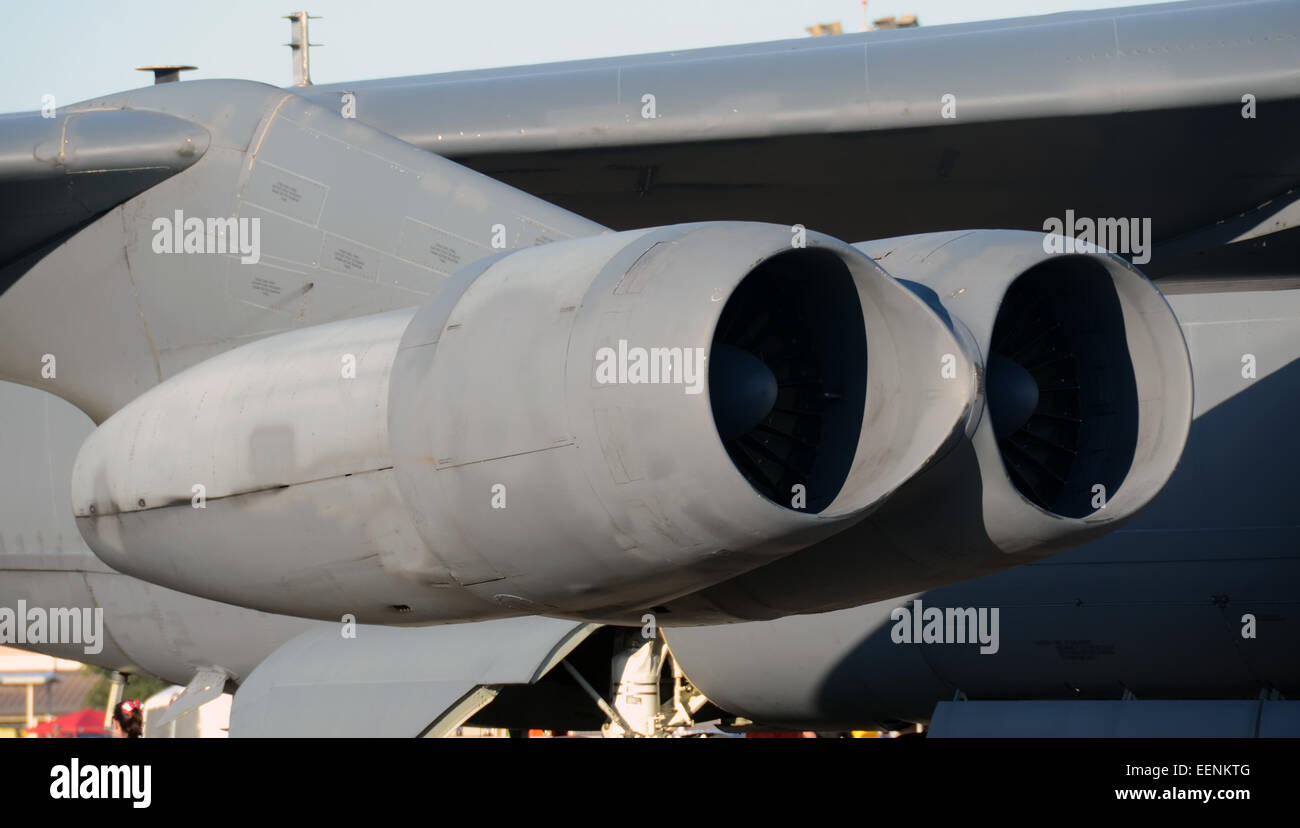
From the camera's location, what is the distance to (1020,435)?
5141 millimetres

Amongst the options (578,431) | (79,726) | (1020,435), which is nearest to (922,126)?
(1020,435)

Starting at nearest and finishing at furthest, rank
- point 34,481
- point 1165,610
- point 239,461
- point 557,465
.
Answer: point 557,465
point 239,461
point 1165,610
point 34,481

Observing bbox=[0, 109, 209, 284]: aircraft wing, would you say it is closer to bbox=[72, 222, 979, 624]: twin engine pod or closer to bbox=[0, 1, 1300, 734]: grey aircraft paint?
bbox=[0, 1, 1300, 734]: grey aircraft paint

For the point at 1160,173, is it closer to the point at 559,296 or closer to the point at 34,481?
the point at 559,296

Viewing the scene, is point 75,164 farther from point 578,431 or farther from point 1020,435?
point 1020,435

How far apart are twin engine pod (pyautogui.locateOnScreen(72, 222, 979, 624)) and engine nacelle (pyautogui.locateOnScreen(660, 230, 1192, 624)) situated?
1.18 feet

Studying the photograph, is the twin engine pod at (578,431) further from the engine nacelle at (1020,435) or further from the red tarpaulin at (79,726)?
the red tarpaulin at (79,726)

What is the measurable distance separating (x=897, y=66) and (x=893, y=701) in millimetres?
3672

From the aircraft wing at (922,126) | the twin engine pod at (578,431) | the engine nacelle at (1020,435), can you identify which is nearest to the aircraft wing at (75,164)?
the twin engine pod at (578,431)

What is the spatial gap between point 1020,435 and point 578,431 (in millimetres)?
1738

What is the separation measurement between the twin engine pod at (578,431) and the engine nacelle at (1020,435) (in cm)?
36
